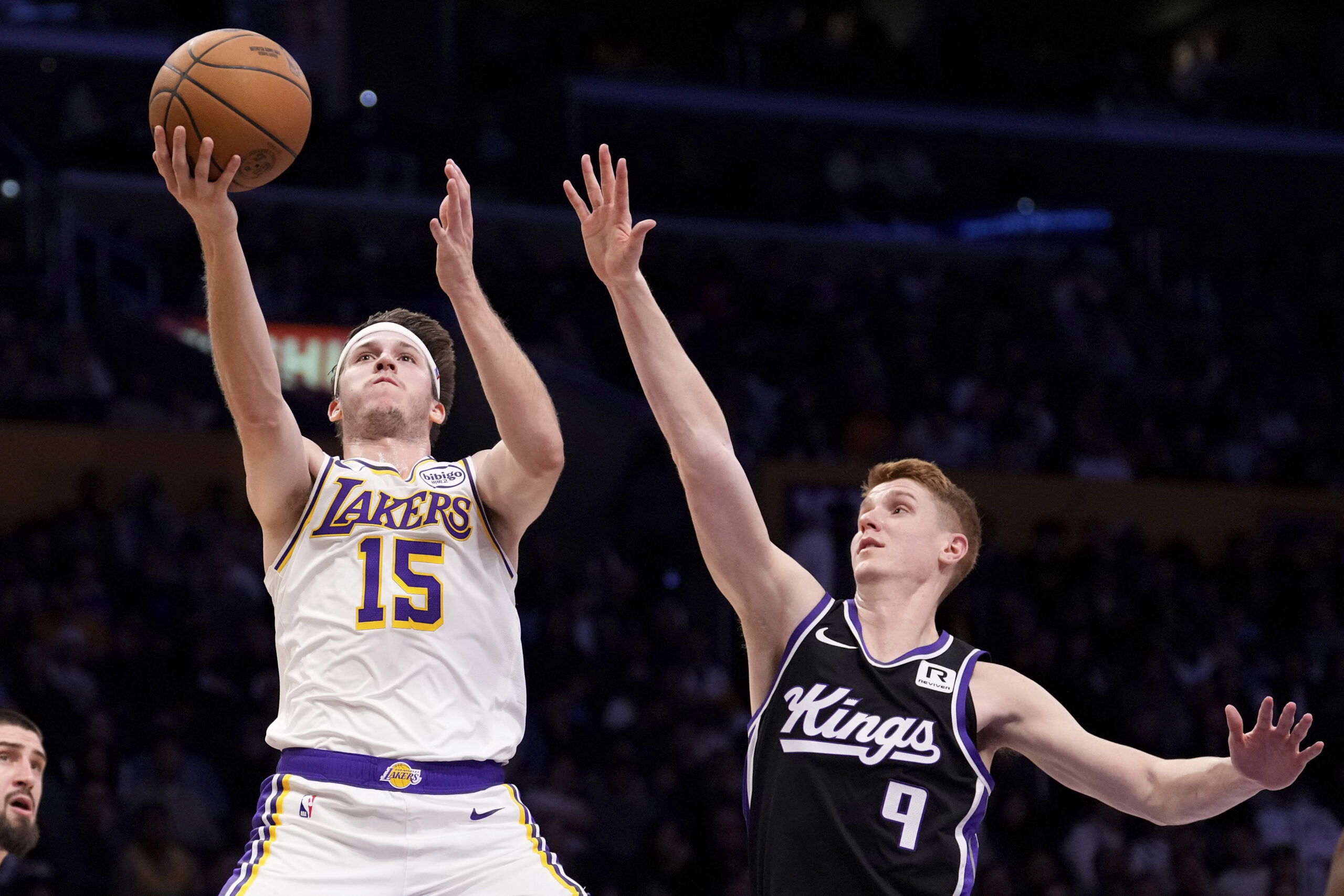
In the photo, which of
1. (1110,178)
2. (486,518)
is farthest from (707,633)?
(1110,178)

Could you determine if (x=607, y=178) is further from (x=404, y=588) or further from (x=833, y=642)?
(x=833, y=642)

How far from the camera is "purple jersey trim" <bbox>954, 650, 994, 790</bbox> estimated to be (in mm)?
4664

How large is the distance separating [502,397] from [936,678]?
1492 millimetres

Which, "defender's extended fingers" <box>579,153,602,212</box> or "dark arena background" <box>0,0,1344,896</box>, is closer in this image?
"defender's extended fingers" <box>579,153,602,212</box>

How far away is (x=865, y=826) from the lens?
14.6 feet

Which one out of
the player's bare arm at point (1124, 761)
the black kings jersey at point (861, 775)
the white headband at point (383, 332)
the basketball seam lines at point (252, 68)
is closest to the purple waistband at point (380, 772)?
the black kings jersey at point (861, 775)

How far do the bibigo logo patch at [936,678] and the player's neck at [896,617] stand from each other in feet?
0.27

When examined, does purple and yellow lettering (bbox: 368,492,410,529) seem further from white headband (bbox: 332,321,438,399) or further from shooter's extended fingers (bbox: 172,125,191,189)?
shooter's extended fingers (bbox: 172,125,191,189)

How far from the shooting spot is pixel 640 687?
12.3m

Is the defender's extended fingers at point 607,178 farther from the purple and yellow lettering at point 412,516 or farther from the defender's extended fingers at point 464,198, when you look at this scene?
the purple and yellow lettering at point 412,516

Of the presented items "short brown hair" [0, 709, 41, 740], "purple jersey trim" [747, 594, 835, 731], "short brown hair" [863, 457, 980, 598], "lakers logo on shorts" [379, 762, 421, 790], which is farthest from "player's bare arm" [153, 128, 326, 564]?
"short brown hair" [863, 457, 980, 598]

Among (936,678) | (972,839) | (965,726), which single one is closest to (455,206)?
(936,678)

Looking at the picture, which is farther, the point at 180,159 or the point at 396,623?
the point at 396,623

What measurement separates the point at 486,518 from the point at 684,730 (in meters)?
6.93
